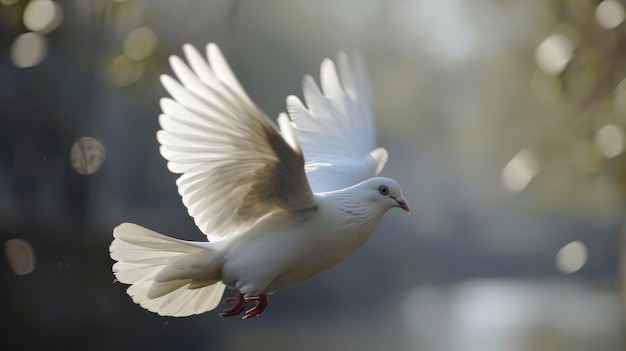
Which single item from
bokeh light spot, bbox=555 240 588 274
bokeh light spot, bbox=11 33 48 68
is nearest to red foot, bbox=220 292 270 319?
bokeh light spot, bbox=11 33 48 68

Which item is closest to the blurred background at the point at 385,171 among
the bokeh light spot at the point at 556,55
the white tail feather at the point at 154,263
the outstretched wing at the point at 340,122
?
the bokeh light spot at the point at 556,55

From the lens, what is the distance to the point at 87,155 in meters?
2.88

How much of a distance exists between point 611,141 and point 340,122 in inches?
39.3


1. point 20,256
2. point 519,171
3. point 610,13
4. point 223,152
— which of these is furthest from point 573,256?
point 223,152

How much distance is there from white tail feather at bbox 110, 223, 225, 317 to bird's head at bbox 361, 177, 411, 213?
0.89ft

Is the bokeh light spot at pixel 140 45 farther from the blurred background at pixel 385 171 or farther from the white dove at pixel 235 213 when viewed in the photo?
the white dove at pixel 235 213

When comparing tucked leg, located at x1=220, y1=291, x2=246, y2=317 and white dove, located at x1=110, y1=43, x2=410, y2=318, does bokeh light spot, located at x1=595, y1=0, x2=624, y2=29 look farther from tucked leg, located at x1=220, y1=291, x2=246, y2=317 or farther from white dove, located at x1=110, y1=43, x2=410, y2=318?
tucked leg, located at x1=220, y1=291, x2=246, y2=317

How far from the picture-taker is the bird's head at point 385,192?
4.15 feet

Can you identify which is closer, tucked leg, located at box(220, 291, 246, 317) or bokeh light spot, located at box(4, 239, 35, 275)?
tucked leg, located at box(220, 291, 246, 317)

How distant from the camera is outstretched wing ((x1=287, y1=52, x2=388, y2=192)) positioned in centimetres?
154

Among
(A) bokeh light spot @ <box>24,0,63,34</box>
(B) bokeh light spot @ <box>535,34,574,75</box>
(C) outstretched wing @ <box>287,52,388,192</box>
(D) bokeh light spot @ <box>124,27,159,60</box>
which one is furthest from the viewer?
(D) bokeh light spot @ <box>124,27,159,60</box>

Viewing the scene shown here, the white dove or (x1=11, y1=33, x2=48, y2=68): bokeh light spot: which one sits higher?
(x1=11, y1=33, x2=48, y2=68): bokeh light spot

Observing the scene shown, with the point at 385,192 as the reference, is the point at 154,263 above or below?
below

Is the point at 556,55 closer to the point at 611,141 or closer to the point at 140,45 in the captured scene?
the point at 611,141
